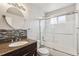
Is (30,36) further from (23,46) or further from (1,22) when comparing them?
(1,22)

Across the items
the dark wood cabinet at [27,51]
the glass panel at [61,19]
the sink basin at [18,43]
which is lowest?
the dark wood cabinet at [27,51]

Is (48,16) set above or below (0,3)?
below

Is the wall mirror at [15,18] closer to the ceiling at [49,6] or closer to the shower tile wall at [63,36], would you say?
the ceiling at [49,6]

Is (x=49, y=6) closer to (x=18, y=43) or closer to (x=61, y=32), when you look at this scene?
(x=61, y=32)

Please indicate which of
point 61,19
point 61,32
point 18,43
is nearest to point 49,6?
point 61,19

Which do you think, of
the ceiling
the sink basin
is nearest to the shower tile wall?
the ceiling

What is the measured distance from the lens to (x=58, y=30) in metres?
1.05

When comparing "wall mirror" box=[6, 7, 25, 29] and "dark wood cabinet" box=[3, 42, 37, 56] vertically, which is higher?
"wall mirror" box=[6, 7, 25, 29]

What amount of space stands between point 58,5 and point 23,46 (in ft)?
2.18

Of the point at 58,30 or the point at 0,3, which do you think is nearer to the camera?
the point at 0,3

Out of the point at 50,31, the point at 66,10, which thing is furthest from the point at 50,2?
the point at 50,31

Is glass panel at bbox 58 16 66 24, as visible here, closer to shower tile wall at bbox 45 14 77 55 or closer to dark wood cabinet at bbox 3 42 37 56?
shower tile wall at bbox 45 14 77 55

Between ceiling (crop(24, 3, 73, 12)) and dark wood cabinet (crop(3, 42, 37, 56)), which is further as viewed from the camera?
ceiling (crop(24, 3, 73, 12))

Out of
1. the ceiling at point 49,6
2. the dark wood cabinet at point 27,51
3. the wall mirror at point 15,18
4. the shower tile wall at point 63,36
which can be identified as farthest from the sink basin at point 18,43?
the ceiling at point 49,6
